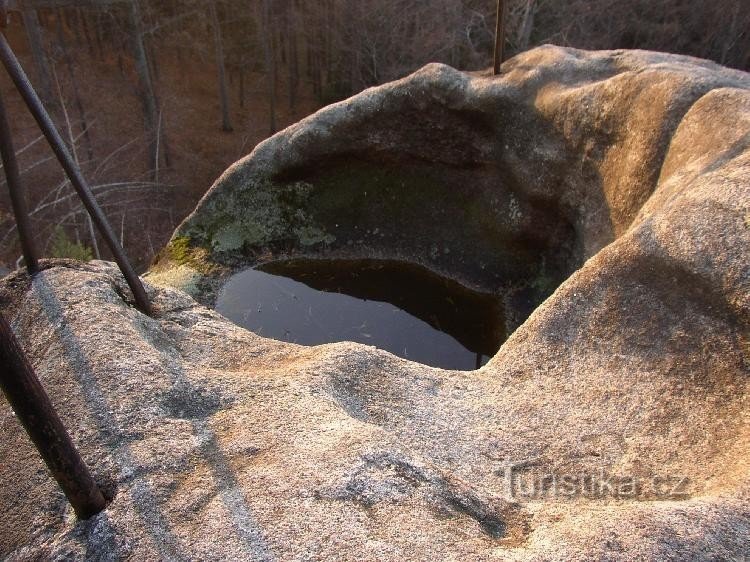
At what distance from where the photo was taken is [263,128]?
20.3m

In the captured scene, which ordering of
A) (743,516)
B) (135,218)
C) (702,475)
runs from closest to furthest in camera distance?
(743,516) → (702,475) → (135,218)

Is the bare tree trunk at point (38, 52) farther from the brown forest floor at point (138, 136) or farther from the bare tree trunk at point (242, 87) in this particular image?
the bare tree trunk at point (242, 87)

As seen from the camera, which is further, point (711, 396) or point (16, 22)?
point (16, 22)

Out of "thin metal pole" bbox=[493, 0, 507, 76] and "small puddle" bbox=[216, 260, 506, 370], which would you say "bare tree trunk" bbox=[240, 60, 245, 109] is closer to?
"small puddle" bbox=[216, 260, 506, 370]

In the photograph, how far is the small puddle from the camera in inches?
302

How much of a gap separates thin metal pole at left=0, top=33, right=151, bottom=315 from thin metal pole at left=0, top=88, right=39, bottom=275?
20 cm

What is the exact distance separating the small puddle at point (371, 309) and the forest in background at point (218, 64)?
6.36m

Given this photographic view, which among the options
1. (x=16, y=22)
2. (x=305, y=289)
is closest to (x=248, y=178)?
(x=305, y=289)

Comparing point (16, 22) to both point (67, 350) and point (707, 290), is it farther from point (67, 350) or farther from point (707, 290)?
point (707, 290)

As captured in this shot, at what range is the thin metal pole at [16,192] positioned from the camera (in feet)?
11.3

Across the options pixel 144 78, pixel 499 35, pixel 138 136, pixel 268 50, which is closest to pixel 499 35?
pixel 499 35

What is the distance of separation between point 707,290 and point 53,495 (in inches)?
162

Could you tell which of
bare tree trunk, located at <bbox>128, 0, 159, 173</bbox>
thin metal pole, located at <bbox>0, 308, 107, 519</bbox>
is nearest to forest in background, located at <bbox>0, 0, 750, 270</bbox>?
bare tree trunk, located at <bbox>128, 0, 159, 173</bbox>

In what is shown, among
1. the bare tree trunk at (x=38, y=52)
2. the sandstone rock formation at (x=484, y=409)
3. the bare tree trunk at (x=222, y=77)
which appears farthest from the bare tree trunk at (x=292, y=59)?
the sandstone rock formation at (x=484, y=409)
